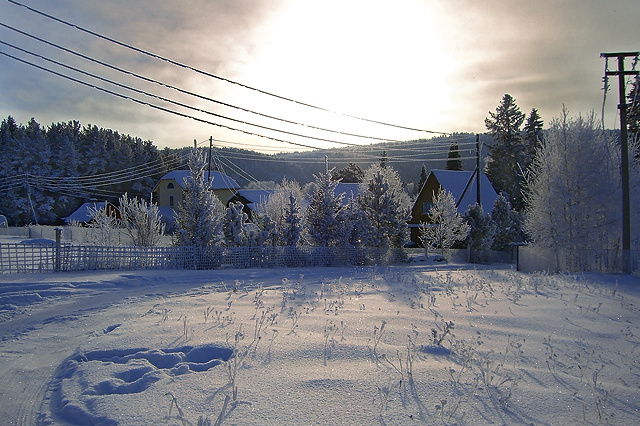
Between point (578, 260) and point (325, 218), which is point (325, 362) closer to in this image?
point (578, 260)

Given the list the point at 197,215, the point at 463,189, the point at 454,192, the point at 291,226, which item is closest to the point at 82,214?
the point at 197,215

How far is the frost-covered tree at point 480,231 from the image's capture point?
32.1 metres

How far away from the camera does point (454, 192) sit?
147ft

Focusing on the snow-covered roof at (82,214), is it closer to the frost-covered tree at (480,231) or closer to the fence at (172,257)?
the fence at (172,257)

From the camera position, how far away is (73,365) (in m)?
5.75

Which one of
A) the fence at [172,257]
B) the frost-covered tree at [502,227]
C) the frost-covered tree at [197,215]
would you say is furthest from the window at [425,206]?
the frost-covered tree at [197,215]

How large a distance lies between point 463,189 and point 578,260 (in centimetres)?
2664

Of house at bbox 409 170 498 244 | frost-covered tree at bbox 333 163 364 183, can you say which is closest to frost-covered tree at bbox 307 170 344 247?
house at bbox 409 170 498 244

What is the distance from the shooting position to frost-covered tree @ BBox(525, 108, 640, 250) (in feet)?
68.1

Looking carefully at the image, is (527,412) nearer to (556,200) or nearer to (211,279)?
(211,279)

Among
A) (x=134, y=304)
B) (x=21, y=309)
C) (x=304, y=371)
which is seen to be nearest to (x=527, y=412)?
(x=304, y=371)

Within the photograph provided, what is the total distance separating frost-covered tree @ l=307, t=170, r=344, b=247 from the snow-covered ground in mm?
15447

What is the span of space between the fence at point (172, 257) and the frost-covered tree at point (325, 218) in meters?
0.84

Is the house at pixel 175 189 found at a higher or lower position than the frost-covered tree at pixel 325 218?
higher
